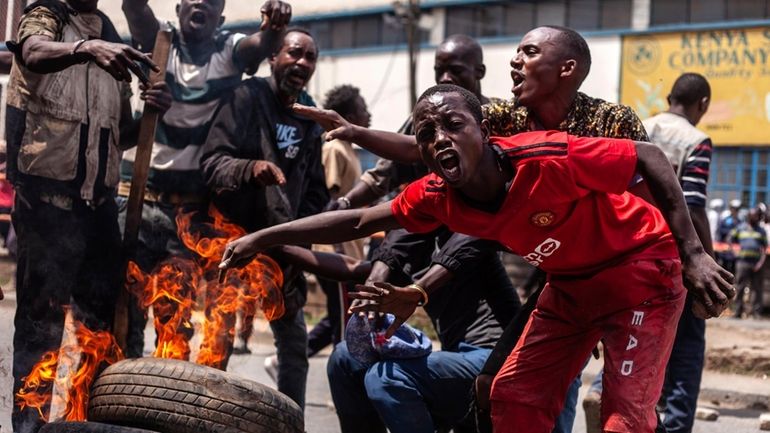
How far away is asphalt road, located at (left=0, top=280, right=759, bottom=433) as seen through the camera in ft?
15.3

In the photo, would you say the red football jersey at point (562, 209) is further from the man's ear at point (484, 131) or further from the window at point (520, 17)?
the window at point (520, 17)

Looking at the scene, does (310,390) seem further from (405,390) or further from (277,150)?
(405,390)

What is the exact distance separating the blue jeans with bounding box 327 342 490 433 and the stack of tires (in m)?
0.31

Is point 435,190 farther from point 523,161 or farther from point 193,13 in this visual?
point 193,13

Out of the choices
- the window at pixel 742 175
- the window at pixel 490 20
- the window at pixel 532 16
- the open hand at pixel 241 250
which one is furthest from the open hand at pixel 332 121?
the window at pixel 490 20

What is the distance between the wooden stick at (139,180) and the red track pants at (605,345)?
1980 mm

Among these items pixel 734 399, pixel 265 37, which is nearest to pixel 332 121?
pixel 265 37

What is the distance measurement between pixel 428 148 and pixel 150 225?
2.17 metres

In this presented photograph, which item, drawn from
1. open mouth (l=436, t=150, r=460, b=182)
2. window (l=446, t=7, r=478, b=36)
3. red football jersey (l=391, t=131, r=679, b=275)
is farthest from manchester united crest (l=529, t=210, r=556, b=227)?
window (l=446, t=7, r=478, b=36)

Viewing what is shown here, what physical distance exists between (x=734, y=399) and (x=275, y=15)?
16.2 feet

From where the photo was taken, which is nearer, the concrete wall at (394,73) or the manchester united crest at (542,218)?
the manchester united crest at (542,218)

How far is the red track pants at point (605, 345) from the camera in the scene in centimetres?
368

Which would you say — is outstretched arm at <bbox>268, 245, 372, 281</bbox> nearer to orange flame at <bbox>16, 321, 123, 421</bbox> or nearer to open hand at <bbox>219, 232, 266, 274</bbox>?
orange flame at <bbox>16, 321, 123, 421</bbox>

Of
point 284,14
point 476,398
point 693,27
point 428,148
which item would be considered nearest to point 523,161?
point 428,148
